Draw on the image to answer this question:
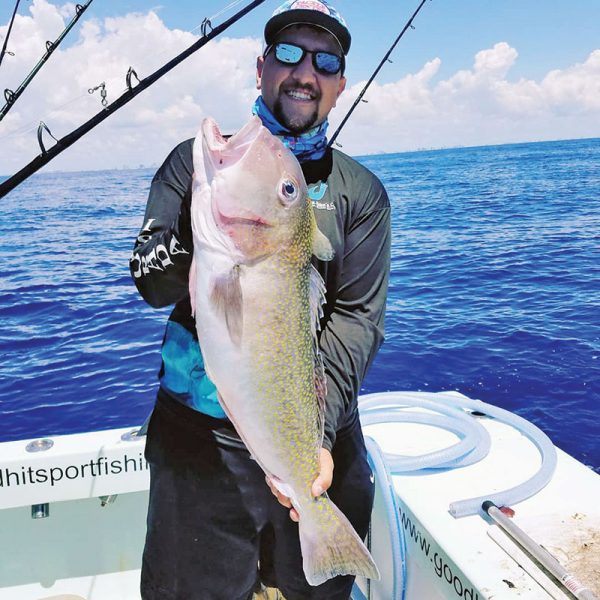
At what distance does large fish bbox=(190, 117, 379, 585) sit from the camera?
172cm

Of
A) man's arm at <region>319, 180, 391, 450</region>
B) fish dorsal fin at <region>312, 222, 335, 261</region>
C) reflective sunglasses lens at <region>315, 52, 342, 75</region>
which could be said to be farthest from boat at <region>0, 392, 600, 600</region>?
reflective sunglasses lens at <region>315, 52, 342, 75</region>

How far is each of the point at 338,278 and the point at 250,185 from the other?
0.87 metres

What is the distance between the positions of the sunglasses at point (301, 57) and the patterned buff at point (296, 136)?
0.21 metres

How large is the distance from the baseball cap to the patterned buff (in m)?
0.29

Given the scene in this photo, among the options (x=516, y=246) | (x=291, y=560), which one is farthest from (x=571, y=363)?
(x=516, y=246)

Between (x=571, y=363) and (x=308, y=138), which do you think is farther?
(x=571, y=363)

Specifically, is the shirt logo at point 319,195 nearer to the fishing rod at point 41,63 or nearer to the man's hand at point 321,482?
the man's hand at point 321,482

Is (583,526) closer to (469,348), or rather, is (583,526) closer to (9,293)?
(469,348)

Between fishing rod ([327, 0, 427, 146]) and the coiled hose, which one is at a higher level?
fishing rod ([327, 0, 427, 146])

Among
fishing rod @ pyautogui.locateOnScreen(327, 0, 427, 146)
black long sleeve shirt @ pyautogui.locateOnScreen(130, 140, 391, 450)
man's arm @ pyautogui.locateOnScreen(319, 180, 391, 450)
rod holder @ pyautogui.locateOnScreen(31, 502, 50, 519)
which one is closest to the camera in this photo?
black long sleeve shirt @ pyautogui.locateOnScreen(130, 140, 391, 450)

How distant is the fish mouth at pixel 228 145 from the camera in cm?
170

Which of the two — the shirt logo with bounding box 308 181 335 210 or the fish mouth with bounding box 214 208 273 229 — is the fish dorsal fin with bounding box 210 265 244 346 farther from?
the shirt logo with bounding box 308 181 335 210

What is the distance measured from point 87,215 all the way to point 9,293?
1720 centimetres

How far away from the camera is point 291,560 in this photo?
2.53 m
